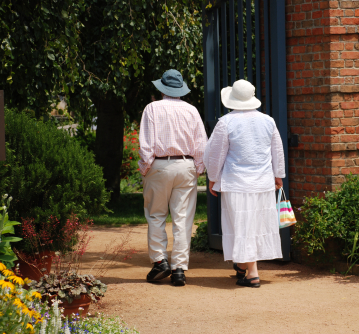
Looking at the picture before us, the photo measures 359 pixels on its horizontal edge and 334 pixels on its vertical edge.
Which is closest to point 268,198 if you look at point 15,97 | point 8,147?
point 8,147

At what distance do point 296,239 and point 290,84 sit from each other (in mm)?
1597

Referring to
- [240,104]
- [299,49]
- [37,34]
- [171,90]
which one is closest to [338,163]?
[299,49]

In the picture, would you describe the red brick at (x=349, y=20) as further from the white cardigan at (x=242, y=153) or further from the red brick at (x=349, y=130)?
the white cardigan at (x=242, y=153)

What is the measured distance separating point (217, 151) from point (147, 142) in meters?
0.64

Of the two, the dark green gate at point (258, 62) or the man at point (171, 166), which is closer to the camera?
the man at point (171, 166)

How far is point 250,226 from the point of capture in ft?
16.9

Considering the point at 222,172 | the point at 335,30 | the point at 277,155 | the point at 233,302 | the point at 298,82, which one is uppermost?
the point at 335,30

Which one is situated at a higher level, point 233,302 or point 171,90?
point 171,90

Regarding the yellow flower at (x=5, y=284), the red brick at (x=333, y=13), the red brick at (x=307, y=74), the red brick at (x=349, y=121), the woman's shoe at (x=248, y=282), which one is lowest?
the woman's shoe at (x=248, y=282)

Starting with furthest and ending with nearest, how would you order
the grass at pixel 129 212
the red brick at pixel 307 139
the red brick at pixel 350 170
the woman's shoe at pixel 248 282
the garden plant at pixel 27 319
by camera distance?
the grass at pixel 129 212 < the red brick at pixel 307 139 < the red brick at pixel 350 170 < the woman's shoe at pixel 248 282 < the garden plant at pixel 27 319

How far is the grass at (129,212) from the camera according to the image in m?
9.83

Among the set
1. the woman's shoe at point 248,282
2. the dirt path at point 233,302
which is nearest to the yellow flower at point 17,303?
the dirt path at point 233,302

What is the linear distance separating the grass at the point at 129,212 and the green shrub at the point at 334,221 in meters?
3.53

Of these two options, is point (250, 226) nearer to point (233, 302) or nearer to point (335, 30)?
point (233, 302)
